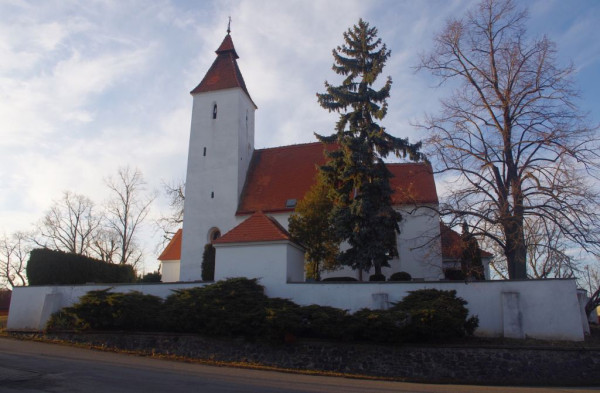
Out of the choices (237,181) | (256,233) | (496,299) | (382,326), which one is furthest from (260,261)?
(237,181)

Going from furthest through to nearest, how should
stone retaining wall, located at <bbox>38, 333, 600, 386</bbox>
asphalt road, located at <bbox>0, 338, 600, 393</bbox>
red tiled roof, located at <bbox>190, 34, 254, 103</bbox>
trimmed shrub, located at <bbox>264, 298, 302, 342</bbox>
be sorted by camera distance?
red tiled roof, located at <bbox>190, 34, 254, 103</bbox>
trimmed shrub, located at <bbox>264, 298, 302, 342</bbox>
stone retaining wall, located at <bbox>38, 333, 600, 386</bbox>
asphalt road, located at <bbox>0, 338, 600, 393</bbox>

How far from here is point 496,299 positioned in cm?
1498

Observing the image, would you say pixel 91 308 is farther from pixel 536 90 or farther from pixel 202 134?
pixel 536 90

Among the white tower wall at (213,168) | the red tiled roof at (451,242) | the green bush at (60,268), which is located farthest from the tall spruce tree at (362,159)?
the green bush at (60,268)

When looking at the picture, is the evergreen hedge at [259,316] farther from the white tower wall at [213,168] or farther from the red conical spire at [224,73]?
the red conical spire at [224,73]

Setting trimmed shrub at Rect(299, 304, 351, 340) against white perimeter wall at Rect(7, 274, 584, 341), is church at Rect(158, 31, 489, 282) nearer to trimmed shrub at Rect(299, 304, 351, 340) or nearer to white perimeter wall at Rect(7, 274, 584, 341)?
white perimeter wall at Rect(7, 274, 584, 341)

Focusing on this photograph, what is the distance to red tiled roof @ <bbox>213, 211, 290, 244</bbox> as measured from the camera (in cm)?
1727

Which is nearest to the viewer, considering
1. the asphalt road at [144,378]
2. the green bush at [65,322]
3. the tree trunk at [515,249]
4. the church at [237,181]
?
the asphalt road at [144,378]

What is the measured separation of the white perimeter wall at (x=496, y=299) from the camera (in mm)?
14242

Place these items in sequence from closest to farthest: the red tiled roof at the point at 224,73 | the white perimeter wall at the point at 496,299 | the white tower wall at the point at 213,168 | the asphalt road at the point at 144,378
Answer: the asphalt road at the point at 144,378
the white perimeter wall at the point at 496,299
the white tower wall at the point at 213,168
the red tiled roof at the point at 224,73

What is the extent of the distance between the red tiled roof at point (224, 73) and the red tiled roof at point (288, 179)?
15.2 feet

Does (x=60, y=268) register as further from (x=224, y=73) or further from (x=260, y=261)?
A: (x=224, y=73)

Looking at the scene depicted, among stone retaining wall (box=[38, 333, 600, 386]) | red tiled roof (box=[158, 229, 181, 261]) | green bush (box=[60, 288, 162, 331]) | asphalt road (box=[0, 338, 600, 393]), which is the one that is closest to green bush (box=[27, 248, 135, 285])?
green bush (box=[60, 288, 162, 331])

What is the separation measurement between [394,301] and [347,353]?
299 cm
